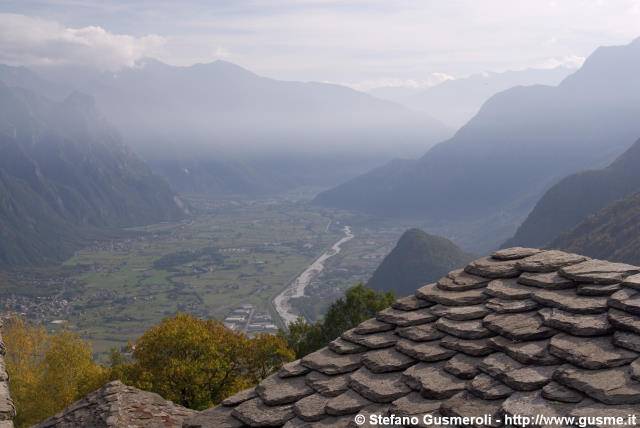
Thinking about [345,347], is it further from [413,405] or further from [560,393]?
[560,393]

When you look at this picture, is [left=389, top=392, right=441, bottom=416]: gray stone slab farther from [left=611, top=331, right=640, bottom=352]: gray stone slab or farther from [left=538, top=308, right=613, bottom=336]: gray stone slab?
[left=611, top=331, right=640, bottom=352]: gray stone slab

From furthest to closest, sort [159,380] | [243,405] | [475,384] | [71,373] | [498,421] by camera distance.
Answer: [71,373]
[159,380]
[243,405]
[475,384]
[498,421]

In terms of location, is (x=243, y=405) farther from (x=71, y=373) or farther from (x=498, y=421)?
(x=71, y=373)

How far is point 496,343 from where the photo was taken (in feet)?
33.6

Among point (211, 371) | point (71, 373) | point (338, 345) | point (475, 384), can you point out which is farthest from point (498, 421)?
point (71, 373)

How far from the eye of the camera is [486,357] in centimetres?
1022

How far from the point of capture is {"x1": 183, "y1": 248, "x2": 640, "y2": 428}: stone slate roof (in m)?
8.94

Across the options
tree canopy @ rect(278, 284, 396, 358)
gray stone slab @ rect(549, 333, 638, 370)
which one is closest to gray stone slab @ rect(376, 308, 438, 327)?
gray stone slab @ rect(549, 333, 638, 370)

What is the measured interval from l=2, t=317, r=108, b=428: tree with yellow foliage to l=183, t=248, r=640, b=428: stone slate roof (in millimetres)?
34328

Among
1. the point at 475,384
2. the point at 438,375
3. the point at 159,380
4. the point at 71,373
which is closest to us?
the point at 475,384

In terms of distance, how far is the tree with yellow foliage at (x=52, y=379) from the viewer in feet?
153

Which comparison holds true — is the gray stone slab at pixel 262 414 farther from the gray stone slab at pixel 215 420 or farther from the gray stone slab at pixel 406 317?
the gray stone slab at pixel 406 317

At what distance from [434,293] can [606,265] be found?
3696 millimetres

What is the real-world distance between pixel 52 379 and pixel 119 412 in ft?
113
